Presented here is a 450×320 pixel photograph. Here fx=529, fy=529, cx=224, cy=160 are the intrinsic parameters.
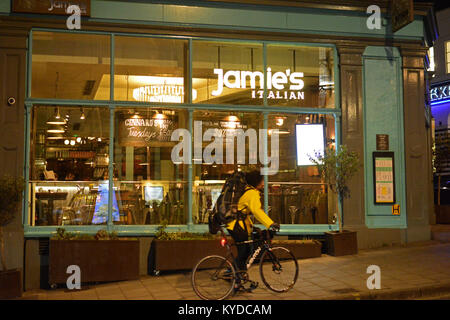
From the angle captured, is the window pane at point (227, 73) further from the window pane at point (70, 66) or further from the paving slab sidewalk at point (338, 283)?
the paving slab sidewalk at point (338, 283)

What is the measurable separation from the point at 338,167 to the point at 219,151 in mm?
2735

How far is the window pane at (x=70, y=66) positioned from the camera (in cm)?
1147

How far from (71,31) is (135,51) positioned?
4.72 ft

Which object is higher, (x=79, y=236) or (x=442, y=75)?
(x=442, y=75)

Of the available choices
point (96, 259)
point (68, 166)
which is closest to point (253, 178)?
point (96, 259)

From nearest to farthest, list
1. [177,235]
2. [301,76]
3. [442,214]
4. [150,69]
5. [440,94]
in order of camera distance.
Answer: [177,235]
[150,69]
[301,76]
[442,214]
[440,94]

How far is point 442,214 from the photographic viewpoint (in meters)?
17.6

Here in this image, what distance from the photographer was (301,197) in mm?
12344

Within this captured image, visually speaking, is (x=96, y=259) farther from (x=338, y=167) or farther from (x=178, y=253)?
(x=338, y=167)

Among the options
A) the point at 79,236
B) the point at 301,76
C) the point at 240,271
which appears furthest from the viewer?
the point at 301,76

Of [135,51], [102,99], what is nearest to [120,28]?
[135,51]

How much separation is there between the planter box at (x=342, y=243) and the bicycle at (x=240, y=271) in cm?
305

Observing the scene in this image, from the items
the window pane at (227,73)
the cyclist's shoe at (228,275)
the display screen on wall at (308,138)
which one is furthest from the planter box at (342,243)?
the cyclist's shoe at (228,275)
